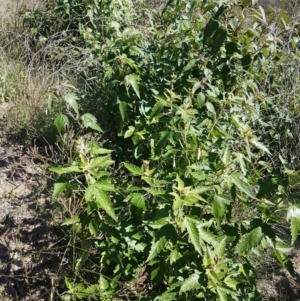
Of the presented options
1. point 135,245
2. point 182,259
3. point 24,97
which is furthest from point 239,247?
point 24,97

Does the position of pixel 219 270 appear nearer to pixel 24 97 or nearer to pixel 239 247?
pixel 239 247

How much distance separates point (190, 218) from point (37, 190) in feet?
4.51

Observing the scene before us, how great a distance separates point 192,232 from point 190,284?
208 millimetres

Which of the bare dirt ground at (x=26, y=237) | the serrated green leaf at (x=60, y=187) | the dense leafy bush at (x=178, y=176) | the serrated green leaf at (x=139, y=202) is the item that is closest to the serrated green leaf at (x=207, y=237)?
the dense leafy bush at (x=178, y=176)

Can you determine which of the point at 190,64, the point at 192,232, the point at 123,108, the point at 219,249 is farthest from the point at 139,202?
the point at 190,64

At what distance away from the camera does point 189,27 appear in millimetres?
2703

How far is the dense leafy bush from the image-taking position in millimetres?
1780

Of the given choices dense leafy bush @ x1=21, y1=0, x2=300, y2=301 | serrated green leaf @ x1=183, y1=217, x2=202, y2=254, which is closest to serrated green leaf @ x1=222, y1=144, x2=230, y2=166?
dense leafy bush @ x1=21, y1=0, x2=300, y2=301

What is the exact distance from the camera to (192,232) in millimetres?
1726

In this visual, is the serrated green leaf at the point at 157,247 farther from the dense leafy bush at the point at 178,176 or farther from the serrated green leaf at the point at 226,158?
the serrated green leaf at the point at 226,158

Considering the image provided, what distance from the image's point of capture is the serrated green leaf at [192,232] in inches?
67.4

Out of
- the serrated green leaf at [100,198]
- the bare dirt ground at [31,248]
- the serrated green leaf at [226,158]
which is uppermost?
the serrated green leaf at [226,158]

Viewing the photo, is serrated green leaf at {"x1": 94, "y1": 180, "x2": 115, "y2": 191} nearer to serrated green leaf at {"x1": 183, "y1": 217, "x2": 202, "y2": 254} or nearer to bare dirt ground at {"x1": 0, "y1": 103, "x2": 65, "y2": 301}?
serrated green leaf at {"x1": 183, "y1": 217, "x2": 202, "y2": 254}

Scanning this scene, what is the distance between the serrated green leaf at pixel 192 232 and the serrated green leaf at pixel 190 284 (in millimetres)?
114
